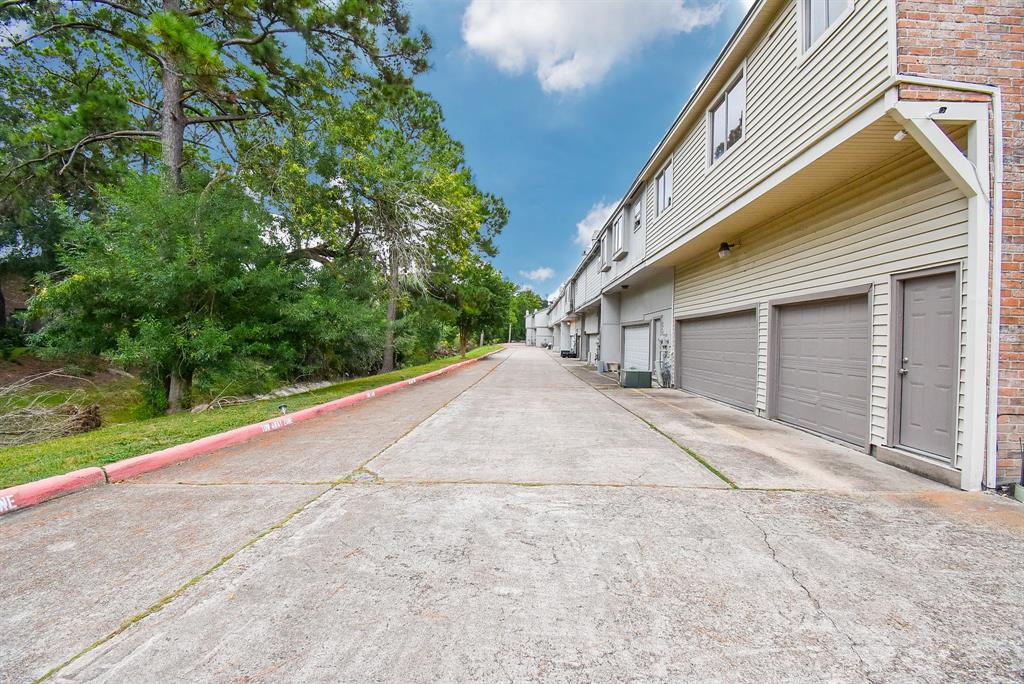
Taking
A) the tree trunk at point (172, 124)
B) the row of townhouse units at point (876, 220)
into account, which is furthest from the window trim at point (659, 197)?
the tree trunk at point (172, 124)

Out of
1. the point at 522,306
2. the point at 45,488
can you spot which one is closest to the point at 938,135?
the point at 45,488

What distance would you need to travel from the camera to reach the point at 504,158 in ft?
89.8

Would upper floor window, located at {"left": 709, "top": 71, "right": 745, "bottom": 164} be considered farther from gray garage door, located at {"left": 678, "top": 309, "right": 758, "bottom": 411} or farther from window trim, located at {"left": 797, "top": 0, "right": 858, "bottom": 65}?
gray garage door, located at {"left": 678, "top": 309, "right": 758, "bottom": 411}

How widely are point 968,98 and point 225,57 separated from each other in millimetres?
13499

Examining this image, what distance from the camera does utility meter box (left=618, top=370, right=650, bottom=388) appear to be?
41.1 ft

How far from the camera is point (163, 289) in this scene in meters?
7.71

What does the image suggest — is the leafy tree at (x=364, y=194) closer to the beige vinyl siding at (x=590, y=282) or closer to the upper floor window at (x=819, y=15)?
the beige vinyl siding at (x=590, y=282)

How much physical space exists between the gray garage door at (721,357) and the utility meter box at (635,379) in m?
0.96

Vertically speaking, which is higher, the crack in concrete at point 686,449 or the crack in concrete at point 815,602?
the crack in concrete at point 686,449

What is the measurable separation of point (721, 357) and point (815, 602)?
8096 millimetres

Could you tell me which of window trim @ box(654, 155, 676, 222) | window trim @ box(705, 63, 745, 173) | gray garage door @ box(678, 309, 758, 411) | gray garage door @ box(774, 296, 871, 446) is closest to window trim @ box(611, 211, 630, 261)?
window trim @ box(654, 155, 676, 222)

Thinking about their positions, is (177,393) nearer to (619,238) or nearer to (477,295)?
(619,238)

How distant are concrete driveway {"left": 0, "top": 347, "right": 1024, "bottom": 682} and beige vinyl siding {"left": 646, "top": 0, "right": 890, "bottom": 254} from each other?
417 cm

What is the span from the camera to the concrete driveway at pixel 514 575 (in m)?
1.87
